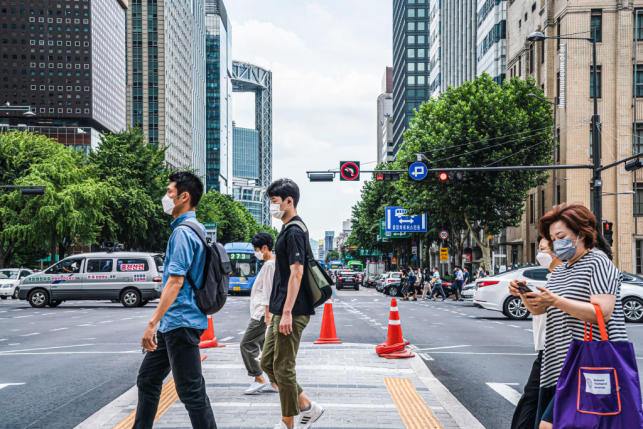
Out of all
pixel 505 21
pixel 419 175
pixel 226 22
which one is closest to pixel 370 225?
pixel 505 21

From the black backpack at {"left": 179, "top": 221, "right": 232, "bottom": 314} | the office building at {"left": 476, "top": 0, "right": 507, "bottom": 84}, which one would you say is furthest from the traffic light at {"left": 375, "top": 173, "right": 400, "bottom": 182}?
the office building at {"left": 476, "top": 0, "right": 507, "bottom": 84}

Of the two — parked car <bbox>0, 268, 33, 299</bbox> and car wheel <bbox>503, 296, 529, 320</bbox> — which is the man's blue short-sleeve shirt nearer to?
car wheel <bbox>503, 296, 529, 320</bbox>

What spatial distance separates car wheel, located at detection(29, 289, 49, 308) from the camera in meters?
25.7

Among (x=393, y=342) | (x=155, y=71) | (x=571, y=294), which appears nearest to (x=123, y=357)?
(x=393, y=342)

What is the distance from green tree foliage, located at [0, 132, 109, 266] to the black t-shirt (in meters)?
34.2

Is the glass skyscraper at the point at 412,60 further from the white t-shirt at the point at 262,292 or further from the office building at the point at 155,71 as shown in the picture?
the white t-shirt at the point at 262,292

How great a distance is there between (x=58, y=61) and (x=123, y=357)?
334 ft

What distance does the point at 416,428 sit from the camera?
5418mm

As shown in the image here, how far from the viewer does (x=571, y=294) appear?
137 inches

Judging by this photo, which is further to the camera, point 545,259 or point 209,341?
point 209,341

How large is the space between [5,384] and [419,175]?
1406 centimetres

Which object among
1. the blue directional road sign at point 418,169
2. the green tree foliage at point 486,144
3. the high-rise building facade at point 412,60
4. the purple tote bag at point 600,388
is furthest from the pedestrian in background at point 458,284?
the high-rise building facade at point 412,60

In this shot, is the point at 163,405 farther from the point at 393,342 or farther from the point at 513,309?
the point at 513,309

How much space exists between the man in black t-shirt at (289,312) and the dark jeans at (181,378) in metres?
0.89
